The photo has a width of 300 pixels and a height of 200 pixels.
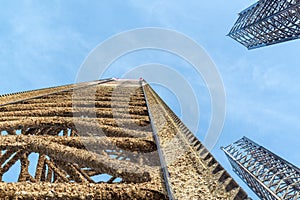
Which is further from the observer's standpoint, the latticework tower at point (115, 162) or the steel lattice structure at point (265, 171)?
the steel lattice structure at point (265, 171)

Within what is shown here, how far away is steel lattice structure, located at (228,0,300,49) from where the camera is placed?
23266 millimetres

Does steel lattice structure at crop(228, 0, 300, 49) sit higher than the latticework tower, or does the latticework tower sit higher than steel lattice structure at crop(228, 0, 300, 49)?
steel lattice structure at crop(228, 0, 300, 49)

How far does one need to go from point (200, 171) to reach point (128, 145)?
26.3 inches

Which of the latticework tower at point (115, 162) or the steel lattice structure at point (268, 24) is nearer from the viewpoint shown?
the latticework tower at point (115, 162)

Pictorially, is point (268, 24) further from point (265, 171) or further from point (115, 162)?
point (115, 162)

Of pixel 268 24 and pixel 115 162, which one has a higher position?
pixel 268 24

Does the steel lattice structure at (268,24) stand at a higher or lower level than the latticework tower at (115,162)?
higher

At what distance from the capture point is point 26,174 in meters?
3.65

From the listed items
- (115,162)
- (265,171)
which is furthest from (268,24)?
(115,162)

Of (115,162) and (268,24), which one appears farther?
(268,24)

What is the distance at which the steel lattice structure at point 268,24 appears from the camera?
23266 mm

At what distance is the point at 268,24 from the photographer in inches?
1101

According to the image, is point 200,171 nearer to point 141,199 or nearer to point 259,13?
point 141,199

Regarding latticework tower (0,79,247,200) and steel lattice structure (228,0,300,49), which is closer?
latticework tower (0,79,247,200)
